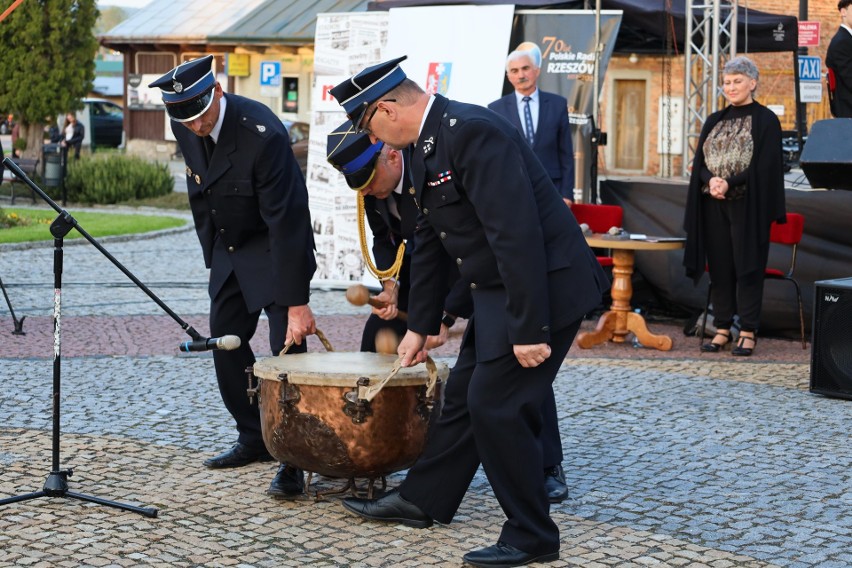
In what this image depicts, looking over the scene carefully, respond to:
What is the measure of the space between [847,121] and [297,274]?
4.33 meters

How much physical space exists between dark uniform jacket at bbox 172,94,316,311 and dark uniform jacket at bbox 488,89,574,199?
180 inches

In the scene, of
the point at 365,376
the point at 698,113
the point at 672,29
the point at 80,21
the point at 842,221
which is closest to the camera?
the point at 365,376

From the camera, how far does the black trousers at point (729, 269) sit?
370 inches

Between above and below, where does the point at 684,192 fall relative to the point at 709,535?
above

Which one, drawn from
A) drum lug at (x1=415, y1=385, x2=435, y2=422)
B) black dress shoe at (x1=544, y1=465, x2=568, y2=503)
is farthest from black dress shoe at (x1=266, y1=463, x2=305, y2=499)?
black dress shoe at (x1=544, y1=465, x2=568, y2=503)

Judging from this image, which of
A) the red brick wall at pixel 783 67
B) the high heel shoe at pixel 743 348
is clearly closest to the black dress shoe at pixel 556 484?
the high heel shoe at pixel 743 348

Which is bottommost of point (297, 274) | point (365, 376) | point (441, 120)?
point (365, 376)

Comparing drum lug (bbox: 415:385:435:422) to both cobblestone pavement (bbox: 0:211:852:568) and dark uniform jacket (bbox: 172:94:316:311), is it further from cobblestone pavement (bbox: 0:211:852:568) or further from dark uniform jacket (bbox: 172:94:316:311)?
dark uniform jacket (bbox: 172:94:316:311)

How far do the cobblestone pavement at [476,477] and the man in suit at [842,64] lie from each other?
91.5 inches

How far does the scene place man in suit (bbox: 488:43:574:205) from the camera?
9.98 m

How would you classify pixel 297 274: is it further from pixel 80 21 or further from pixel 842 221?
pixel 80 21

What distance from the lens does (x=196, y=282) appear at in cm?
1359

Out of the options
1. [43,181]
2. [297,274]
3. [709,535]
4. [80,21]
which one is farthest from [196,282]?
[80,21]

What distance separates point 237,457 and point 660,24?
10.1 metres
